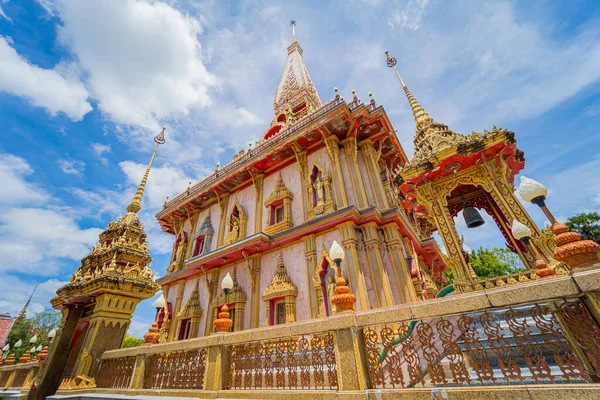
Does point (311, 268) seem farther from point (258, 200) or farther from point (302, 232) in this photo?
point (258, 200)

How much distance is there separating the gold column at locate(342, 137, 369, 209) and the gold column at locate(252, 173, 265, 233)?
4.79 meters

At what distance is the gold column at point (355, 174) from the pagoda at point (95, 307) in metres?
8.43

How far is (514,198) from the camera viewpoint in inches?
298

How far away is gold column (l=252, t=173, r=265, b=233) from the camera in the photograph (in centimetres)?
1273

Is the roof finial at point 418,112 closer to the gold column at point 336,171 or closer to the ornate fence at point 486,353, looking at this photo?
the gold column at point 336,171

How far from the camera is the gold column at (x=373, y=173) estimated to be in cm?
1080

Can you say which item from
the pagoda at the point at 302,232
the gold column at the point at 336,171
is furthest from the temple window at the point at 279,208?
the gold column at the point at 336,171

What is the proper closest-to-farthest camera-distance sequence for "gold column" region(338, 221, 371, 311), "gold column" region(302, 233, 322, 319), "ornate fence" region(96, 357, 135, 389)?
"ornate fence" region(96, 357, 135, 389)
"gold column" region(338, 221, 371, 311)
"gold column" region(302, 233, 322, 319)

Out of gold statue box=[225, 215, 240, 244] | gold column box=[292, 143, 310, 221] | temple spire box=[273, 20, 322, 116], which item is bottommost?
gold statue box=[225, 215, 240, 244]

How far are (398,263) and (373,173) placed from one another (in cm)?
418

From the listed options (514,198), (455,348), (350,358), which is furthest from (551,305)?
(514,198)

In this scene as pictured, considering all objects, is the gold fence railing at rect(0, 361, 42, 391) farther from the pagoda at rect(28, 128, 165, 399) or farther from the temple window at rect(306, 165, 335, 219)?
the temple window at rect(306, 165, 335, 219)

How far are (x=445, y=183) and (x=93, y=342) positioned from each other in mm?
12274

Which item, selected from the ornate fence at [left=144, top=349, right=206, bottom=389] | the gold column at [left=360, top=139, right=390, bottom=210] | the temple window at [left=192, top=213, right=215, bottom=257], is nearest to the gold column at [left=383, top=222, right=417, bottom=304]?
the gold column at [left=360, top=139, right=390, bottom=210]
